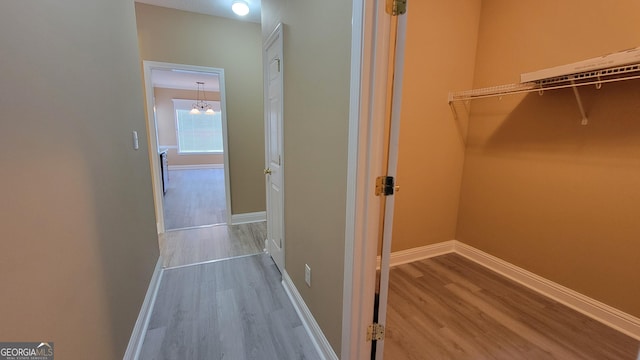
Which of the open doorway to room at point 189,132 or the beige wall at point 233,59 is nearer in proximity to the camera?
the beige wall at point 233,59

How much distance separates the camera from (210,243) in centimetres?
326

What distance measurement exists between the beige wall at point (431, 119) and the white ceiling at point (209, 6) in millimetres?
2025

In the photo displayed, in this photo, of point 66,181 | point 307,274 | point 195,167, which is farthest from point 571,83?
point 195,167

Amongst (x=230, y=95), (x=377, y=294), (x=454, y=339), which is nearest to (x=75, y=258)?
(x=377, y=294)

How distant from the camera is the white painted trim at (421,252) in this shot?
8.96ft

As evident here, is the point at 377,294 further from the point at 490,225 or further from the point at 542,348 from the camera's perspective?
the point at 490,225

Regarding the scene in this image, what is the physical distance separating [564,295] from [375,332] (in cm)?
183

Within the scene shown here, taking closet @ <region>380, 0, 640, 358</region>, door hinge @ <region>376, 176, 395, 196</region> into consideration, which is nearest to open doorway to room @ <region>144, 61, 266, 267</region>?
closet @ <region>380, 0, 640, 358</region>

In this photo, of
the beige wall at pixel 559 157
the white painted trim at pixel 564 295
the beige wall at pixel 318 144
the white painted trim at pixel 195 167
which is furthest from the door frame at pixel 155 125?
the white painted trim at pixel 195 167

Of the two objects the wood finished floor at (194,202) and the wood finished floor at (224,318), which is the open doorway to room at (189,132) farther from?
the wood finished floor at (224,318)

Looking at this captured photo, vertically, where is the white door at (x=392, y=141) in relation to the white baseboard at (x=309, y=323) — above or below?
above

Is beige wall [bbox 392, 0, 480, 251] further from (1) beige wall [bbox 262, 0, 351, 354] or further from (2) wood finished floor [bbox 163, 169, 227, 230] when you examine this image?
(2) wood finished floor [bbox 163, 169, 227, 230]

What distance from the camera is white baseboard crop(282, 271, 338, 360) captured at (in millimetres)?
1572

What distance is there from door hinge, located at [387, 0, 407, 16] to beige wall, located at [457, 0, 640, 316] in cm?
175
